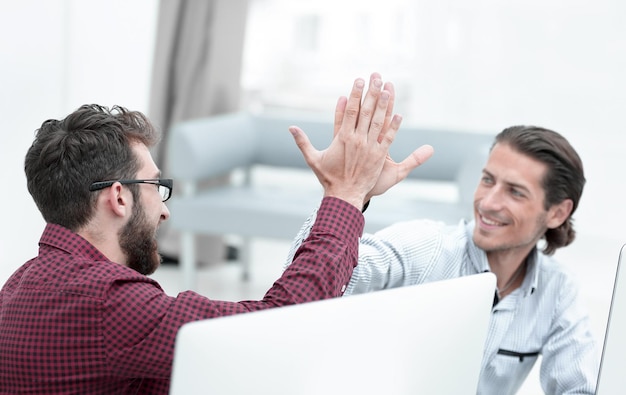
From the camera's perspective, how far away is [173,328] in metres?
1.41

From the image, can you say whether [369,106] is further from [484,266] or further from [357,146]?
[484,266]

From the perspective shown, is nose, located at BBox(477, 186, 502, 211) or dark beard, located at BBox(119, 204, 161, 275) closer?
dark beard, located at BBox(119, 204, 161, 275)

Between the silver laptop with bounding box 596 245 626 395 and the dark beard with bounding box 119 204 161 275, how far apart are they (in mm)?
758

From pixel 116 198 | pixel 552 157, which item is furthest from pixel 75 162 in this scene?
pixel 552 157

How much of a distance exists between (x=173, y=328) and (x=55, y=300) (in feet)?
0.59

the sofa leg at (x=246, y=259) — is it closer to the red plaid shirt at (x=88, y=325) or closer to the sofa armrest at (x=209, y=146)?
the sofa armrest at (x=209, y=146)

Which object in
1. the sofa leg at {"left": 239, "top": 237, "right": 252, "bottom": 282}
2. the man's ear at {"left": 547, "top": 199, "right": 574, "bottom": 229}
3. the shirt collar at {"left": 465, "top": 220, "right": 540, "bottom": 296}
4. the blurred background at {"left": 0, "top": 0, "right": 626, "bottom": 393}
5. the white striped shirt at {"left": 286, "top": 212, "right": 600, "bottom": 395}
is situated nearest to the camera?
the white striped shirt at {"left": 286, "top": 212, "right": 600, "bottom": 395}

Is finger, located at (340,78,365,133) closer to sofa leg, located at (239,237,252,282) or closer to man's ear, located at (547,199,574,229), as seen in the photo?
man's ear, located at (547,199,574,229)

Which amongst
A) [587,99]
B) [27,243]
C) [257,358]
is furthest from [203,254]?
[257,358]

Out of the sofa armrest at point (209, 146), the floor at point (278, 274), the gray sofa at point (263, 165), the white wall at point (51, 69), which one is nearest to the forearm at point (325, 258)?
the gray sofa at point (263, 165)

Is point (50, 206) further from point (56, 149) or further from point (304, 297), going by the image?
point (304, 297)

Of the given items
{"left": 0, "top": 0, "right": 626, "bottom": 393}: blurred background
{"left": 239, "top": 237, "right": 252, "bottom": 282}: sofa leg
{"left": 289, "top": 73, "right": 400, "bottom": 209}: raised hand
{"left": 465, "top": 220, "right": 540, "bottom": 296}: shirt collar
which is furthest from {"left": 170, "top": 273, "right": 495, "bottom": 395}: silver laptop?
{"left": 239, "top": 237, "right": 252, "bottom": 282}: sofa leg

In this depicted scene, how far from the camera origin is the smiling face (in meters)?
2.36

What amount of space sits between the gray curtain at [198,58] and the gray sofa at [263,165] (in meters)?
0.28
